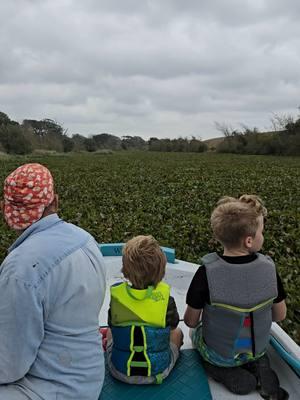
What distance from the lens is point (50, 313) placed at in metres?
1.60

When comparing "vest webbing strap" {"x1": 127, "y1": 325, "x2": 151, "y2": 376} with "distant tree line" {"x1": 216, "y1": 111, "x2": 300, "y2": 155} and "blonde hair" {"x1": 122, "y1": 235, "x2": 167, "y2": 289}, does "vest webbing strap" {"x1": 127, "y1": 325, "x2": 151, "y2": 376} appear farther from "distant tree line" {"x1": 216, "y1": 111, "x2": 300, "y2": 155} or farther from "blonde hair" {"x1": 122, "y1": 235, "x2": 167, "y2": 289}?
"distant tree line" {"x1": 216, "y1": 111, "x2": 300, "y2": 155}

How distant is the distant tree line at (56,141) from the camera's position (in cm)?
4562

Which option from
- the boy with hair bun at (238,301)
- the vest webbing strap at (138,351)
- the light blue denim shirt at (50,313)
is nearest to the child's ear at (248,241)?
the boy with hair bun at (238,301)

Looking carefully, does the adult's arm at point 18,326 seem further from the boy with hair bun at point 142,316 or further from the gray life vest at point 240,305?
the gray life vest at point 240,305

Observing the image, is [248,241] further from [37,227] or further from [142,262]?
[37,227]

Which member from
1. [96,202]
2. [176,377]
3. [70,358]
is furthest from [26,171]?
[96,202]

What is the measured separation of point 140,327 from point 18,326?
0.76m

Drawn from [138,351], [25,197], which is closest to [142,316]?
[138,351]

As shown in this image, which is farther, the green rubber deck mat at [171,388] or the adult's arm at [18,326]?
the green rubber deck mat at [171,388]

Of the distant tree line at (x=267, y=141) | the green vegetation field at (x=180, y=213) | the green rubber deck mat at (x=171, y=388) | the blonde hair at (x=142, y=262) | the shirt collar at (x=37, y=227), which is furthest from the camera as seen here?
the distant tree line at (x=267, y=141)

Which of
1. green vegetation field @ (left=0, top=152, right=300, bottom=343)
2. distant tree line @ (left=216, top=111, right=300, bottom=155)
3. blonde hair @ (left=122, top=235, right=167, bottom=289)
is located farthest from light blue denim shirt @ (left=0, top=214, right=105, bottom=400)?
distant tree line @ (left=216, top=111, right=300, bottom=155)

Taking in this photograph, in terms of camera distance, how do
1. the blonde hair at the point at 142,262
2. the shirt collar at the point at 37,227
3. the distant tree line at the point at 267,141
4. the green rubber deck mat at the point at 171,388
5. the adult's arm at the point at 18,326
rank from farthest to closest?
the distant tree line at the point at 267,141, the green rubber deck mat at the point at 171,388, the blonde hair at the point at 142,262, the shirt collar at the point at 37,227, the adult's arm at the point at 18,326

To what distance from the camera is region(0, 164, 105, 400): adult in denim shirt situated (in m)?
1.52

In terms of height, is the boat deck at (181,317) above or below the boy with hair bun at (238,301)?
below
